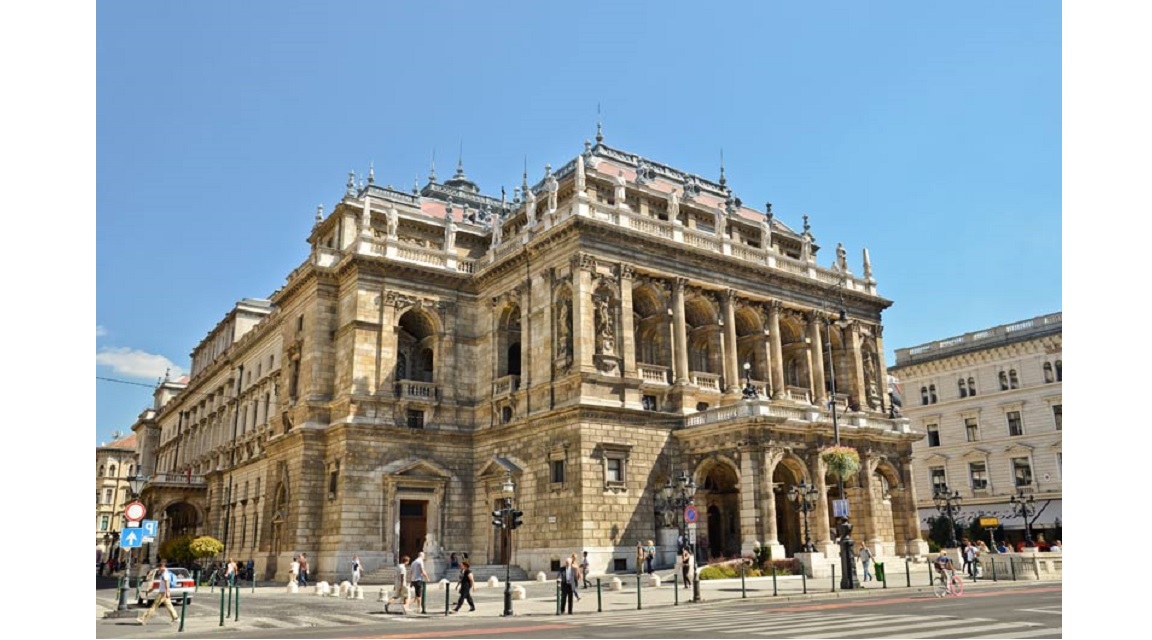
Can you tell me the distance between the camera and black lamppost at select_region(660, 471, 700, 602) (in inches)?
1002

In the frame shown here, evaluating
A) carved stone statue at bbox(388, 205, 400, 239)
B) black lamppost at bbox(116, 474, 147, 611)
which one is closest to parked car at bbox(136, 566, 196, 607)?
black lamppost at bbox(116, 474, 147, 611)

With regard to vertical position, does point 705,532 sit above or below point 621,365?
below

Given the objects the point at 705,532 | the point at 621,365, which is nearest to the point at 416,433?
the point at 621,365

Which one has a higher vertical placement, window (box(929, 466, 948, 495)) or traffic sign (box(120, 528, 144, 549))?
window (box(929, 466, 948, 495))

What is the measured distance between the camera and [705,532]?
38031 mm

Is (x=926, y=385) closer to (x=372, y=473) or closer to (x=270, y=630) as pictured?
(x=372, y=473)

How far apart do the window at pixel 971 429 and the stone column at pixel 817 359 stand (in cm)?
1535

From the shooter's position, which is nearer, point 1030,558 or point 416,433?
point 1030,558

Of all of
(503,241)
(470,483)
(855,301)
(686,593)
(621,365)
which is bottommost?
(686,593)

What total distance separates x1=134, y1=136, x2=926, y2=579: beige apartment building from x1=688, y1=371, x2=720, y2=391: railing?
0.33ft

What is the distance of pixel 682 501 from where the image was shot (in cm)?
3005

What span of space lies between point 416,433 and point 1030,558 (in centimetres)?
2598

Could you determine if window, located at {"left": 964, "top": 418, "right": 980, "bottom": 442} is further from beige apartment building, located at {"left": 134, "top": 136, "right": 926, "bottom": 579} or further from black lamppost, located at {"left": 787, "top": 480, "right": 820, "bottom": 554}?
black lamppost, located at {"left": 787, "top": 480, "right": 820, "bottom": 554}

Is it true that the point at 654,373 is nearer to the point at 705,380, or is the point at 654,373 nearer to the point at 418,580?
the point at 705,380
